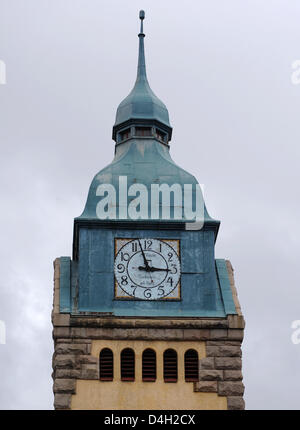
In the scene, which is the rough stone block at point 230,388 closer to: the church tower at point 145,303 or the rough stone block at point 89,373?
the church tower at point 145,303

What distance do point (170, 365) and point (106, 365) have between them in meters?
2.24

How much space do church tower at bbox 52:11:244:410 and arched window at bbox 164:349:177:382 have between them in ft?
0.11

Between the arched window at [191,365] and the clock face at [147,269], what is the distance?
7.27 ft

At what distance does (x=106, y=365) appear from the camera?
59344 mm

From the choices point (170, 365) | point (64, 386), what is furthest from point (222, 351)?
point (64, 386)

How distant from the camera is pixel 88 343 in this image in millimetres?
59500

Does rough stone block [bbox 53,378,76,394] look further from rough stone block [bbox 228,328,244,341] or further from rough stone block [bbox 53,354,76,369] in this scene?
rough stone block [bbox 228,328,244,341]

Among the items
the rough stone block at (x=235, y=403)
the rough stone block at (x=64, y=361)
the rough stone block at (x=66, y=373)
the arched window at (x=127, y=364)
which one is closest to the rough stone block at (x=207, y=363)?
the rough stone block at (x=235, y=403)

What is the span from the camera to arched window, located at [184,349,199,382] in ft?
195

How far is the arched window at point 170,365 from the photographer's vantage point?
195 ft

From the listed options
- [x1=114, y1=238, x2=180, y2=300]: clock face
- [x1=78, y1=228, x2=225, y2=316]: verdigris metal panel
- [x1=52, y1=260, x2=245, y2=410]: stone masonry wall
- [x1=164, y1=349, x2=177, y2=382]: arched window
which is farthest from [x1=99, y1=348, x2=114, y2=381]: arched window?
[x1=114, y1=238, x2=180, y2=300]: clock face

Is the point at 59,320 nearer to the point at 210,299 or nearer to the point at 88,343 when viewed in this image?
the point at 88,343
